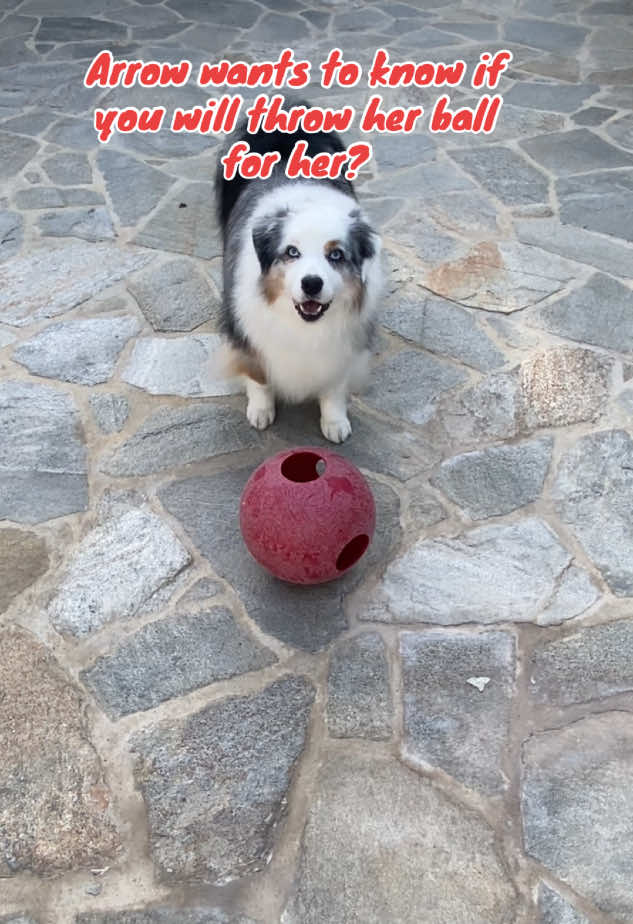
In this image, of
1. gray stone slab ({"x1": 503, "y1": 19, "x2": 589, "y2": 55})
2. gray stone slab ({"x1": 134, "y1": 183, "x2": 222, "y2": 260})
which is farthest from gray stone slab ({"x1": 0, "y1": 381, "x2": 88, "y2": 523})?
gray stone slab ({"x1": 503, "y1": 19, "x2": 589, "y2": 55})

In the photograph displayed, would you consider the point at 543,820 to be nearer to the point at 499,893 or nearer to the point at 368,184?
the point at 499,893

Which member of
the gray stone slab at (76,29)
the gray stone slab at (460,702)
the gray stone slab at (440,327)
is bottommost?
the gray stone slab at (460,702)

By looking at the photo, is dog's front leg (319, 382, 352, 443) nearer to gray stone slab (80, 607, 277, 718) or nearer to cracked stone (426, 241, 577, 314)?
gray stone slab (80, 607, 277, 718)

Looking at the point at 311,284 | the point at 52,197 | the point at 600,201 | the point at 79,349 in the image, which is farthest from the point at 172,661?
the point at 600,201

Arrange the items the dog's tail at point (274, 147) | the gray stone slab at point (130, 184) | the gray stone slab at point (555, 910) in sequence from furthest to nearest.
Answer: the gray stone slab at point (130, 184) < the dog's tail at point (274, 147) < the gray stone slab at point (555, 910)

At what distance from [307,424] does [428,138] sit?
106 inches

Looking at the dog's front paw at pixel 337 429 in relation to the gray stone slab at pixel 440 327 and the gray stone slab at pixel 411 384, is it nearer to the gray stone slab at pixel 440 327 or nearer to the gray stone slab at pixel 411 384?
the gray stone slab at pixel 411 384

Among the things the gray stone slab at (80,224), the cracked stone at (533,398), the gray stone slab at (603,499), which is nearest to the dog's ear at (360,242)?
the cracked stone at (533,398)

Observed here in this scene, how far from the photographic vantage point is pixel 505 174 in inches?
170

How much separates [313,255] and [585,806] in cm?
158

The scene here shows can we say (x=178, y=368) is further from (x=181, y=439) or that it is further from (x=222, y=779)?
(x=222, y=779)

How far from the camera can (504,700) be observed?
204 centimetres

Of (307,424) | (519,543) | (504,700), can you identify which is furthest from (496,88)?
(504,700)

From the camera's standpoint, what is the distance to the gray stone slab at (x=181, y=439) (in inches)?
106
